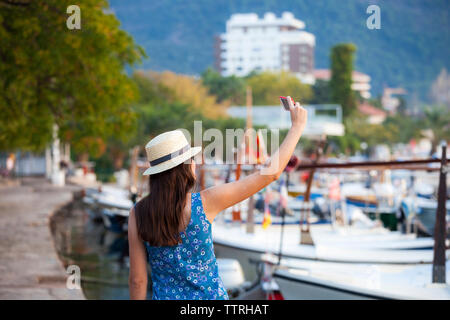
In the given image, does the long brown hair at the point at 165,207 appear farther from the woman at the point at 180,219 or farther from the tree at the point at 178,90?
the tree at the point at 178,90

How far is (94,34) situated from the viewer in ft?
33.5

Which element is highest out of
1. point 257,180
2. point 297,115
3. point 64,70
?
point 64,70

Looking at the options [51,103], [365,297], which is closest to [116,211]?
[51,103]

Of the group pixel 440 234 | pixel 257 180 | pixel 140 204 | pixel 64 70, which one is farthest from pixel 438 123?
pixel 140 204

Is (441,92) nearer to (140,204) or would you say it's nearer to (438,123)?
(438,123)

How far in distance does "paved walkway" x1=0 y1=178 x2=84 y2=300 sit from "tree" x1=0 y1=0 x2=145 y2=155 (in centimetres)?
201

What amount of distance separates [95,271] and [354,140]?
68.9 metres

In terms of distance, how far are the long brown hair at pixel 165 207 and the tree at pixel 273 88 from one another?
104m

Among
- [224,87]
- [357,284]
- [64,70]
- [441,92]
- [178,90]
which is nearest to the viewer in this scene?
[357,284]

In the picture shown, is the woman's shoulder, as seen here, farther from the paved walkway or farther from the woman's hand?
the paved walkway

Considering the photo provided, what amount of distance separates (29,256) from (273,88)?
335 feet

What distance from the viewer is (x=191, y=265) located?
2480 mm
